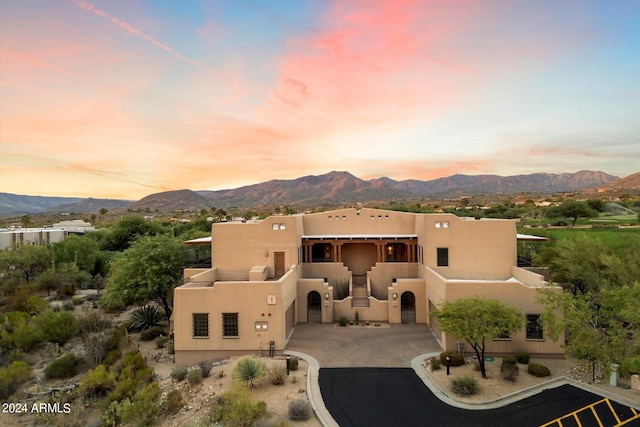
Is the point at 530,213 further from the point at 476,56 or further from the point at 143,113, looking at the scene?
the point at 143,113

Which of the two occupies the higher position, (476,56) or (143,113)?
(476,56)

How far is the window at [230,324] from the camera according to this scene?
19.4m

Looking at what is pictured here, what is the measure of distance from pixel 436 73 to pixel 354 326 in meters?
23.9

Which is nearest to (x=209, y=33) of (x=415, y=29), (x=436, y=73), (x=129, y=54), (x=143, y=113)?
(x=129, y=54)

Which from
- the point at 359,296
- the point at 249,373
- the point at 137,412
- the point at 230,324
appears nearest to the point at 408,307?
the point at 359,296

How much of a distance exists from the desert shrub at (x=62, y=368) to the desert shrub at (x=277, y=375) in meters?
12.6

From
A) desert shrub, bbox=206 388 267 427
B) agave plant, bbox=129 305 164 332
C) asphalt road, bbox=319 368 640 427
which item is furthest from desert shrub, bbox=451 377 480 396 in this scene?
agave plant, bbox=129 305 164 332

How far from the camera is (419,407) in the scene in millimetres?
13891

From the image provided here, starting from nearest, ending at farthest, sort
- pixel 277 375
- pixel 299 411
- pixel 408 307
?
pixel 299 411, pixel 277 375, pixel 408 307

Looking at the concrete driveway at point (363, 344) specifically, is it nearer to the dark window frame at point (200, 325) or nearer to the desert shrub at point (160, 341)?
the dark window frame at point (200, 325)

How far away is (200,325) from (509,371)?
16.1m

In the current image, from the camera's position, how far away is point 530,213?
241ft

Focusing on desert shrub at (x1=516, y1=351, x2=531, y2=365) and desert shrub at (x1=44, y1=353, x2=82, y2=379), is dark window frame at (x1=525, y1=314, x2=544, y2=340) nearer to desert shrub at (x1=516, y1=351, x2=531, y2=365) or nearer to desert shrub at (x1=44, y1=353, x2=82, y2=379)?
desert shrub at (x1=516, y1=351, x2=531, y2=365)

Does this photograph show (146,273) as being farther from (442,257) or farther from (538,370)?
(538,370)
